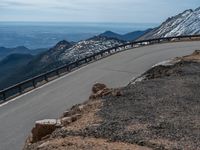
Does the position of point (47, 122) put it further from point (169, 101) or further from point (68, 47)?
point (68, 47)

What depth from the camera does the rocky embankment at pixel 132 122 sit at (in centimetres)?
1004

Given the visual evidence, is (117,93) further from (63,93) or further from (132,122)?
(63,93)

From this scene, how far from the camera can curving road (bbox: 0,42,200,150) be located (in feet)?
55.3

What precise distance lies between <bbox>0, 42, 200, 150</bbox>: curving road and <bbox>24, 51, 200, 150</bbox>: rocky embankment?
2.46 m

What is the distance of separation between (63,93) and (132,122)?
40.2ft

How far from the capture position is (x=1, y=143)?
15.0 meters

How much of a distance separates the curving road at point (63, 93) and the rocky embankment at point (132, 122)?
246cm

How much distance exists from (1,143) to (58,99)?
24.0 ft

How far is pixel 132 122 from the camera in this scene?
11750 millimetres

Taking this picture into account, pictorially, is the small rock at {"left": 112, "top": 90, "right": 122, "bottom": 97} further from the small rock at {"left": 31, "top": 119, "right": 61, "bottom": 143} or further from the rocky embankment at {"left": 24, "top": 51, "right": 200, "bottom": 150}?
the small rock at {"left": 31, "top": 119, "right": 61, "bottom": 143}

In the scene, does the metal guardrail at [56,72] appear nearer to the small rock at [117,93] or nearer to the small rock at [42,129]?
the small rock at [117,93]

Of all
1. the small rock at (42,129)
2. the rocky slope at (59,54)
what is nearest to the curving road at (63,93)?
the small rock at (42,129)

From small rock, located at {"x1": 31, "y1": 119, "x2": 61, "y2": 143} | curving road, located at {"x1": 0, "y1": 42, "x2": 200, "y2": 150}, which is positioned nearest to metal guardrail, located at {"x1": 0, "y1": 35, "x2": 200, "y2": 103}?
curving road, located at {"x1": 0, "y1": 42, "x2": 200, "y2": 150}

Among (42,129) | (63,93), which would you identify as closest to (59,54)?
(63,93)
